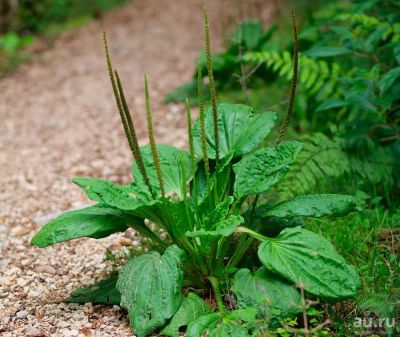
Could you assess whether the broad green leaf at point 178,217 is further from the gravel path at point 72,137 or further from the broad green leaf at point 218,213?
the gravel path at point 72,137

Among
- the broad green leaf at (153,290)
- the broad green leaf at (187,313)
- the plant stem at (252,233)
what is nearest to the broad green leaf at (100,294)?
the broad green leaf at (153,290)

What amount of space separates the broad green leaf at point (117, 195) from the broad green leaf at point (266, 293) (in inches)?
19.8

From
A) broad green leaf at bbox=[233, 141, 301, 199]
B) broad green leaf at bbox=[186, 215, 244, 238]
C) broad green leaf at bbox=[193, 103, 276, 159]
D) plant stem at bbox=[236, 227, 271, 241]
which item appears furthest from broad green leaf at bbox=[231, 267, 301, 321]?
broad green leaf at bbox=[193, 103, 276, 159]

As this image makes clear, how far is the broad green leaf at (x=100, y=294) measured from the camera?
9.51ft

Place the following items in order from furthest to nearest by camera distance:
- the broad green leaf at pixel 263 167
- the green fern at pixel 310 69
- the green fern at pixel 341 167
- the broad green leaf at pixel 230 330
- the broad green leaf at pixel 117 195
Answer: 1. the green fern at pixel 310 69
2. the green fern at pixel 341 167
3. the broad green leaf at pixel 263 167
4. the broad green leaf at pixel 117 195
5. the broad green leaf at pixel 230 330

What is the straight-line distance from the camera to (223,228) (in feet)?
8.46

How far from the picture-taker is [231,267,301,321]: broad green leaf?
2525 mm

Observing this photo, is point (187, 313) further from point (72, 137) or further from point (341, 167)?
point (72, 137)

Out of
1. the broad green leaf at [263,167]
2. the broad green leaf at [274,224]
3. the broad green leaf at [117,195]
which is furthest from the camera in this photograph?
the broad green leaf at [274,224]

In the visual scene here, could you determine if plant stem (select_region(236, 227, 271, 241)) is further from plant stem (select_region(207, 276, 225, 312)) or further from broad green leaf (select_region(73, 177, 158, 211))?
broad green leaf (select_region(73, 177, 158, 211))

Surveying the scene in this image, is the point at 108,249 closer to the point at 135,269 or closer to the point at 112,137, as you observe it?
the point at 135,269

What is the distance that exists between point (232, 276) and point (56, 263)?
1.08m

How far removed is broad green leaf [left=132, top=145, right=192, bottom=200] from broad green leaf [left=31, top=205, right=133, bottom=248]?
0.20 m

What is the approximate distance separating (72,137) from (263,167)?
298 cm
